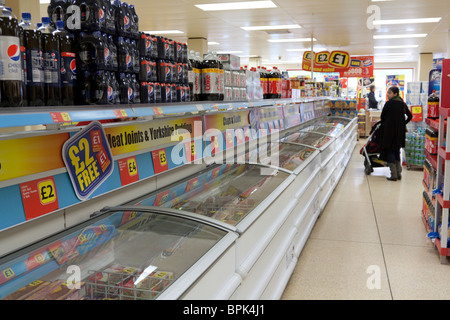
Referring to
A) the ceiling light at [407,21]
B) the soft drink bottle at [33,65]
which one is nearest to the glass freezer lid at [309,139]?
the soft drink bottle at [33,65]

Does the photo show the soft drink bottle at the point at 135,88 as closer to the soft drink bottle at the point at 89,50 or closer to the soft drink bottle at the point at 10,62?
the soft drink bottle at the point at 89,50

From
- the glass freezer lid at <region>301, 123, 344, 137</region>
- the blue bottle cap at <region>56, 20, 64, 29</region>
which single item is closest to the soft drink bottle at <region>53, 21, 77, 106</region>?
the blue bottle cap at <region>56, 20, 64, 29</region>

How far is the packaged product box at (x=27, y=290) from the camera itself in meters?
1.52

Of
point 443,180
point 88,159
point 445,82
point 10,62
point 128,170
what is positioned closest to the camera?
point 10,62

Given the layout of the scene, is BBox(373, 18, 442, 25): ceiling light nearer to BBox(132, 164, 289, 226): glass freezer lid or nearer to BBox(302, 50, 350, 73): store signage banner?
BBox(302, 50, 350, 73): store signage banner

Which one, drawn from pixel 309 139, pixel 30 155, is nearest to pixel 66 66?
pixel 30 155

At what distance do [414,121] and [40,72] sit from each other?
32.1ft

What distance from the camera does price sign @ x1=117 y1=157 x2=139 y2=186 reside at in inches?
94.2

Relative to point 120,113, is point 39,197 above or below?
below

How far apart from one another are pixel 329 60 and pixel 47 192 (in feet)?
36.2

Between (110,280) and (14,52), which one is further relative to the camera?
(110,280)

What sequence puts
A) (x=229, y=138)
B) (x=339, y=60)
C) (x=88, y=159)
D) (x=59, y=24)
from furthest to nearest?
1. (x=339, y=60)
2. (x=229, y=138)
3. (x=88, y=159)
4. (x=59, y=24)

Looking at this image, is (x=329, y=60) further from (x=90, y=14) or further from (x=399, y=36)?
(x=90, y=14)

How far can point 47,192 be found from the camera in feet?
6.12
